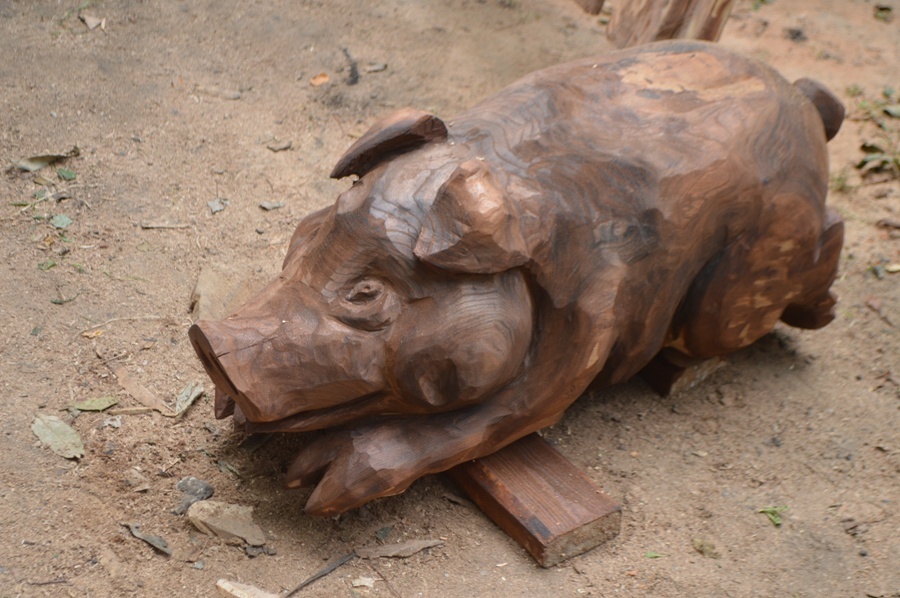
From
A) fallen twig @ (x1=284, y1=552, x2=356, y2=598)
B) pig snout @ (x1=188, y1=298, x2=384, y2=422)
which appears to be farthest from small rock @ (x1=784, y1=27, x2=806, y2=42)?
fallen twig @ (x1=284, y1=552, x2=356, y2=598)

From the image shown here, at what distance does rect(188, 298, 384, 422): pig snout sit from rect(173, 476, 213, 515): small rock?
36 centimetres

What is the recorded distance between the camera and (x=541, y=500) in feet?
8.85

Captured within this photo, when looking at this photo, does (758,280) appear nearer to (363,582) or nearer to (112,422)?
(363,582)

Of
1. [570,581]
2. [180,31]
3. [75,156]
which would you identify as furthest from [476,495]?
[180,31]

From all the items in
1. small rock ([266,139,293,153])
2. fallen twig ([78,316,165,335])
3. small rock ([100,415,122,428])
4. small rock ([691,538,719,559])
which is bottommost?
small rock ([100,415,122,428])

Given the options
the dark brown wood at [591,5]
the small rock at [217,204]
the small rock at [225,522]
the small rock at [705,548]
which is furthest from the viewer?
the dark brown wood at [591,5]

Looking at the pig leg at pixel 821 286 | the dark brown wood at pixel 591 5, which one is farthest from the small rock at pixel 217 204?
the dark brown wood at pixel 591 5

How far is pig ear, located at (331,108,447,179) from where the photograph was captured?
257 cm

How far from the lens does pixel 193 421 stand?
289cm

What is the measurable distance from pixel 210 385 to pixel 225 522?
23.0 inches

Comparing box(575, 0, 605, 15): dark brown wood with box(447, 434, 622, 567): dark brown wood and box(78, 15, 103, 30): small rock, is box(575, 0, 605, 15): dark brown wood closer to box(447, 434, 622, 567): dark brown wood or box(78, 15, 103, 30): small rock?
box(78, 15, 103, 30): small rock

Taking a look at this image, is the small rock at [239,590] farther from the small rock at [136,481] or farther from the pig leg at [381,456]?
the small rock at [136,481]

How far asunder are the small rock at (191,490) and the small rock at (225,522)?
4 centimetres

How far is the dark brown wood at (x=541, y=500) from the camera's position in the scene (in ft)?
8.60
